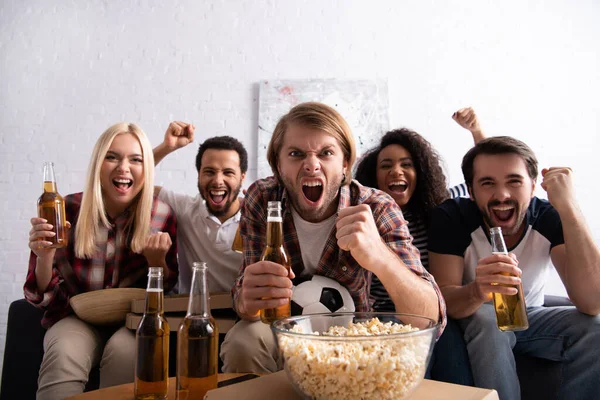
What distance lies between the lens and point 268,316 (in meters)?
1.18

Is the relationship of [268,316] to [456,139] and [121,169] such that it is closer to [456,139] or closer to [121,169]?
[121,169]

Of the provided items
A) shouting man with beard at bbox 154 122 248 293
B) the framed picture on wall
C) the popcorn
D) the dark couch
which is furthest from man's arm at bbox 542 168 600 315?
the framed picture on wall

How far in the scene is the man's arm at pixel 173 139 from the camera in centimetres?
249

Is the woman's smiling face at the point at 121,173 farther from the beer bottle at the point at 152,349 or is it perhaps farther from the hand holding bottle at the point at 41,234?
the beer bottle at the point at 152,349

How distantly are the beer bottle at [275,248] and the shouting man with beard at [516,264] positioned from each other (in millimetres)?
640

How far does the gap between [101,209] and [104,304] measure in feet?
1.46

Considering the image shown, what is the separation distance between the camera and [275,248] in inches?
47.6

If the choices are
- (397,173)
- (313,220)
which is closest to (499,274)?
(313,220)

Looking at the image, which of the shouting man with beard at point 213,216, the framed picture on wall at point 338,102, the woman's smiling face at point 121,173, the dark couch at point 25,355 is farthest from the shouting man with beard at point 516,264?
the framed picture on wall at point 338,102

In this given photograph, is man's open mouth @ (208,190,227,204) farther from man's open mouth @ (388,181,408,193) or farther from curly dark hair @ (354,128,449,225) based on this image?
man's open mouth @ (388,181,408,193)

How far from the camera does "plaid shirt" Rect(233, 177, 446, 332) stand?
1.48 meters

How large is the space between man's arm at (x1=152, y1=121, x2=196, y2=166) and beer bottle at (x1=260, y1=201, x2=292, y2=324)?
4.78ft

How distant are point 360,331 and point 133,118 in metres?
3.25

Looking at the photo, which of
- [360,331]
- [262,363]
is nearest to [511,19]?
[262,363]
